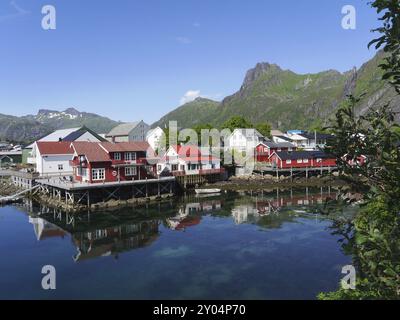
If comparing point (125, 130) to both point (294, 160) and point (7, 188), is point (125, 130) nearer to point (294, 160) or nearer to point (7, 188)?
point (7, 188)

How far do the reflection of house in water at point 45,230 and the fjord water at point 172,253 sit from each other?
0.31 feet

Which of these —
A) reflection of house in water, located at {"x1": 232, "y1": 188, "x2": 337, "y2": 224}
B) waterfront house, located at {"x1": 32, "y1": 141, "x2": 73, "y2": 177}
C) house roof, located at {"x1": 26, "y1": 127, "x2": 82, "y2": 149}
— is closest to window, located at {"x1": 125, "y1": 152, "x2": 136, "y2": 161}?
waterfront house, located at {"x1": 32, "y1": 141, "x2": 73, "y2": 177}

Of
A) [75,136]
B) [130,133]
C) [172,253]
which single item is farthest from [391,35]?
[130,133]

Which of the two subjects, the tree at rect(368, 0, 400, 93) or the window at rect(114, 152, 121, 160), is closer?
the tree at rect(368, 0, 400, 93)

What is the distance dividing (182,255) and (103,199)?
21.9m

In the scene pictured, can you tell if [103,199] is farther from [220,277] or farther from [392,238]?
[392,238]

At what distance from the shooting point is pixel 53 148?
187 feet

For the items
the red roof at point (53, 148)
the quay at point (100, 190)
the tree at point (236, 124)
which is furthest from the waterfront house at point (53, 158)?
the tree at point (236, 124)

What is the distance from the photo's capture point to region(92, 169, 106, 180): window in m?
45.3

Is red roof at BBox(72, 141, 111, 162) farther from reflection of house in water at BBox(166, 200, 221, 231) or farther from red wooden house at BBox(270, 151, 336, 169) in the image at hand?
red wooden house at BBox(270, 151, 336, 169)

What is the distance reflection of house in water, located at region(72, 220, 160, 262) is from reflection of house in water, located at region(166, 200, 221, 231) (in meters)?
2.09
